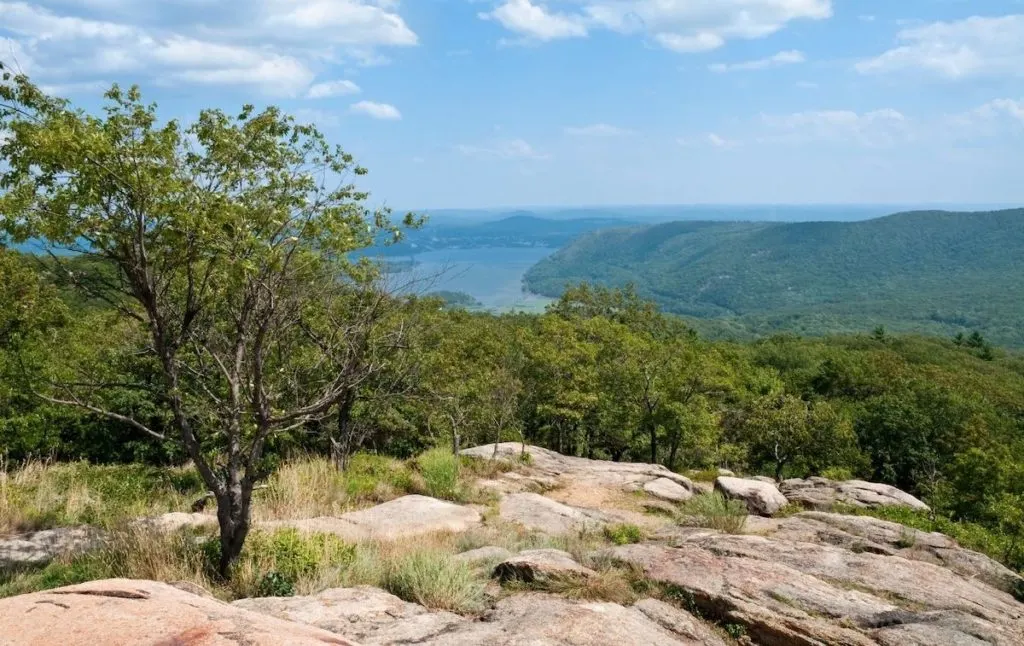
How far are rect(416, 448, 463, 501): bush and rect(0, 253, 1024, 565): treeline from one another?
1.87m

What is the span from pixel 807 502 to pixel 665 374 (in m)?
21.6

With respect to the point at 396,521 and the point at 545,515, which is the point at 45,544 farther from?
the point at 545,515

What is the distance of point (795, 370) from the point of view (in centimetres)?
7038

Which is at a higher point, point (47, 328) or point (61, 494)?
point (47, 328)

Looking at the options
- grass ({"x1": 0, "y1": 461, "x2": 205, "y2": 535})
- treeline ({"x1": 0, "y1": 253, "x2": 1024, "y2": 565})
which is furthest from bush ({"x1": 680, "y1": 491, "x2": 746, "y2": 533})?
grass ({"x1": 0, "y1": 461, "x2": 205, "y2": 535})

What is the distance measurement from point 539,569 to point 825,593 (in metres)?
3.48

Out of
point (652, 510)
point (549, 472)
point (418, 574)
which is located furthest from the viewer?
point (549, 472)

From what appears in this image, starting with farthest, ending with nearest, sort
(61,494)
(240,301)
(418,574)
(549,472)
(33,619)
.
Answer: (549,472)
(61,494)
(240,301)
(418,574)
(33,619)

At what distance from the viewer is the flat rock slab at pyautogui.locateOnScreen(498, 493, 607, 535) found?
13.0 m

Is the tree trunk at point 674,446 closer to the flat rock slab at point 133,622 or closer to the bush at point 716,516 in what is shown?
the bush at point 716,516

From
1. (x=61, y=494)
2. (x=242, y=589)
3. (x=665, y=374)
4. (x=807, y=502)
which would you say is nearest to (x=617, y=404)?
(x=665, y=374)

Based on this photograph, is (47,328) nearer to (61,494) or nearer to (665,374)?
(61,494)

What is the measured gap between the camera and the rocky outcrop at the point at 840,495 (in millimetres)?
18219

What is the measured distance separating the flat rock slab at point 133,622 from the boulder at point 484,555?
13.3 feet
